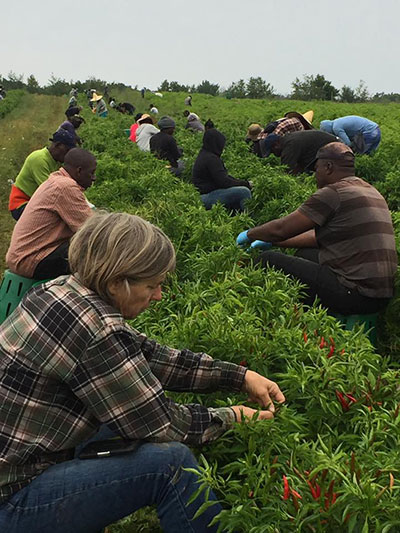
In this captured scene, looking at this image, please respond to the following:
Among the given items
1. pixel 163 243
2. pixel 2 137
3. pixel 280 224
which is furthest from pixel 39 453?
pixel 2 137

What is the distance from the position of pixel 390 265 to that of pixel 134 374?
267 cm

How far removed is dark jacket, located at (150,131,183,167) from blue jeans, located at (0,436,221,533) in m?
7.99

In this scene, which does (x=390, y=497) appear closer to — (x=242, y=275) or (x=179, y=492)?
(x=179, y=492)

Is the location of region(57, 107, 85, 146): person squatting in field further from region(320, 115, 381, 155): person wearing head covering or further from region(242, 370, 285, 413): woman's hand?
region(242, 370, 285, 413): woman's hand

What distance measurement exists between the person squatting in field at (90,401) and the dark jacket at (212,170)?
521cm

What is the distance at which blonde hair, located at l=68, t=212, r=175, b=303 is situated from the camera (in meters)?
1.90

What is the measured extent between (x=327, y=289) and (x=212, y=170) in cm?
354

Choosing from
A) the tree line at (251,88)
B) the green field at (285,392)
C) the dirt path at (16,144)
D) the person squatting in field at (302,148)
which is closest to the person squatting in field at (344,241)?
the green field at (285,392)

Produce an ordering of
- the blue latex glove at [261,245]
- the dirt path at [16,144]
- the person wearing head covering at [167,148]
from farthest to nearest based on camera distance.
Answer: the person wearing head covering at [167,148] → the dirt path at [16,144] → the blue latex glove at [261,245]

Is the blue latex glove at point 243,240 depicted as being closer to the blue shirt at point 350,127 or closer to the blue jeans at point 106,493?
the blue jeans at point 106,493

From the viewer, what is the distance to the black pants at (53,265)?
4.59 m

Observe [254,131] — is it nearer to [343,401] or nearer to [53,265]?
[53,265]

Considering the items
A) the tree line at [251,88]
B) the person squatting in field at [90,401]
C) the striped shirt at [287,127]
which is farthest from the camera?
the tree line at [251,88]

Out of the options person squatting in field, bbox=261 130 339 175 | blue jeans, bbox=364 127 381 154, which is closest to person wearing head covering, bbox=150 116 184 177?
person squatting in field, bbox=261 130 339 175
